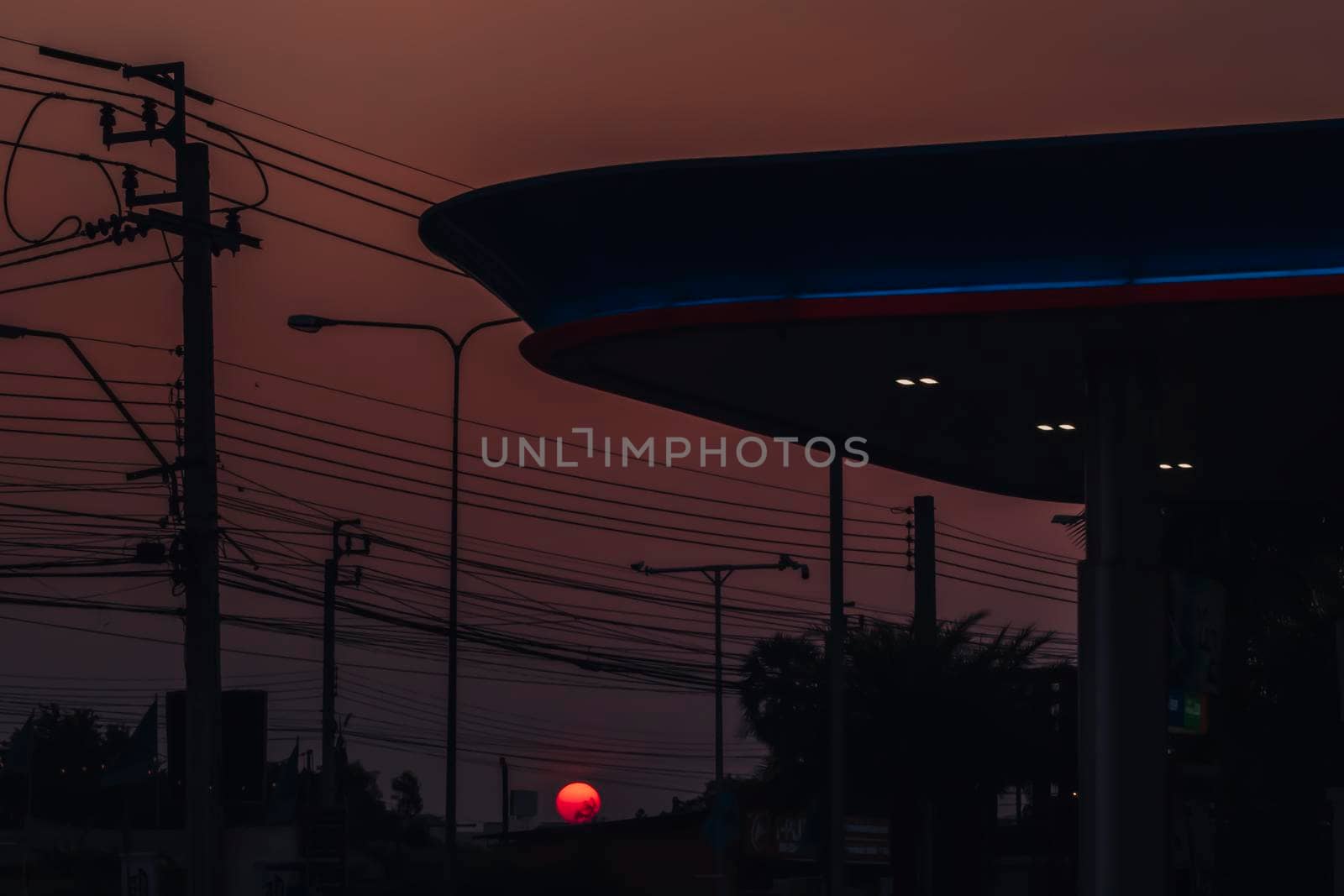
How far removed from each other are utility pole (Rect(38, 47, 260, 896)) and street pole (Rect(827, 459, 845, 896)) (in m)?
8.86

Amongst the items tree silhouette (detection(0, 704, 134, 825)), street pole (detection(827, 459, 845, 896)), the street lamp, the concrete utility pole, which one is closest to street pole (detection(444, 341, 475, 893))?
the street lamp

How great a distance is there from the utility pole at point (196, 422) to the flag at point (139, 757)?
5.43 metres

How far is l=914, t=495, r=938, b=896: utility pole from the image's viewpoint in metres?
39.8

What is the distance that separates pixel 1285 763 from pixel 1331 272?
15443 millimetres

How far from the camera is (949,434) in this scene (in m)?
22.8

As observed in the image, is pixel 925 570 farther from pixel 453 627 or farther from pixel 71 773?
pixel 71 773

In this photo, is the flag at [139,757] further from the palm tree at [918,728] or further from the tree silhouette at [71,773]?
the tree silhouette at [71,773]

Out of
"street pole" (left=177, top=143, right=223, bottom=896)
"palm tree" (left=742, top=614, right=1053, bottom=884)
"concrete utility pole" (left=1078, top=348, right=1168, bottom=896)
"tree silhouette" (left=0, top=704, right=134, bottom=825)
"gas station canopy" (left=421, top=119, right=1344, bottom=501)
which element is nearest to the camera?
"gas station canopy" (left=421, top=119, right=1344, bottom=501)

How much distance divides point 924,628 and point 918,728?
332 centimetres

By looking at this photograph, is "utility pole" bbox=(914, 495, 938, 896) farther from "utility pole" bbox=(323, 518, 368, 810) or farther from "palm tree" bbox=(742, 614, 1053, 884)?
"utility pole" bbox=(323, 518, 368, 810)

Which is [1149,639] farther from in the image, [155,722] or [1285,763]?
[155,722]

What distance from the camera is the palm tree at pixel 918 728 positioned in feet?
130

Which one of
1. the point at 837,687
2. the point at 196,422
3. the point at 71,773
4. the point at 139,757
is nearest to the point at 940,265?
the point at 196,422

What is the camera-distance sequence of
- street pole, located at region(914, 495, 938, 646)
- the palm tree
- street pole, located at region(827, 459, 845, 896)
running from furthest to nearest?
street pole, located at region(914, 495, 938, 646) → the palm tree → street pole, located at region(827, 459, 845, 896)
